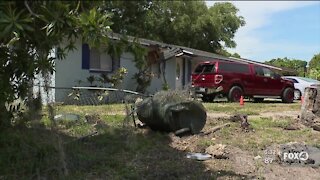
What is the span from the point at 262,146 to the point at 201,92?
10.3 meters

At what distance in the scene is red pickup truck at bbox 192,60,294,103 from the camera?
731 inches

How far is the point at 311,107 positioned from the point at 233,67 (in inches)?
333

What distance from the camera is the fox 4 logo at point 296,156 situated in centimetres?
730

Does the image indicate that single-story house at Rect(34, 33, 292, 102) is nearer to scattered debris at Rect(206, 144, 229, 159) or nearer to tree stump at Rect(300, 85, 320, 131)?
tree stump at Rect(300, 85, 320, 131)

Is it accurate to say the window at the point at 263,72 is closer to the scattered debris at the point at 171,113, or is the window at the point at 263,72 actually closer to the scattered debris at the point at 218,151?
the scattered debris at the point at 171,113

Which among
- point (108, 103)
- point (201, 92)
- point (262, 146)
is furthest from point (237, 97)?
point (262, 146)

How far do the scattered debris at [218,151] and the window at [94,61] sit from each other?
980 centimetres

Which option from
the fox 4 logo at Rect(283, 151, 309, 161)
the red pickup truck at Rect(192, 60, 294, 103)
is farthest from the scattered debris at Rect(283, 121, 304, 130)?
the red pickup truck at Rect(192, 60, 294, 103)

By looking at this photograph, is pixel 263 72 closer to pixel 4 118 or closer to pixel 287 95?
pixel 287 95

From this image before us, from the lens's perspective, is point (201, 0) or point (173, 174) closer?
point (173, 174)

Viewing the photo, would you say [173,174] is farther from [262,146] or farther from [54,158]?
[262,146]

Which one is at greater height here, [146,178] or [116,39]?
[116,39]

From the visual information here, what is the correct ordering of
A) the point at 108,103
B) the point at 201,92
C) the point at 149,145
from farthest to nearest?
1. the point at 201,92
2. the point at 108,103
3. the point at 149,145

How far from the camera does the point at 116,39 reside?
16.1 ft
